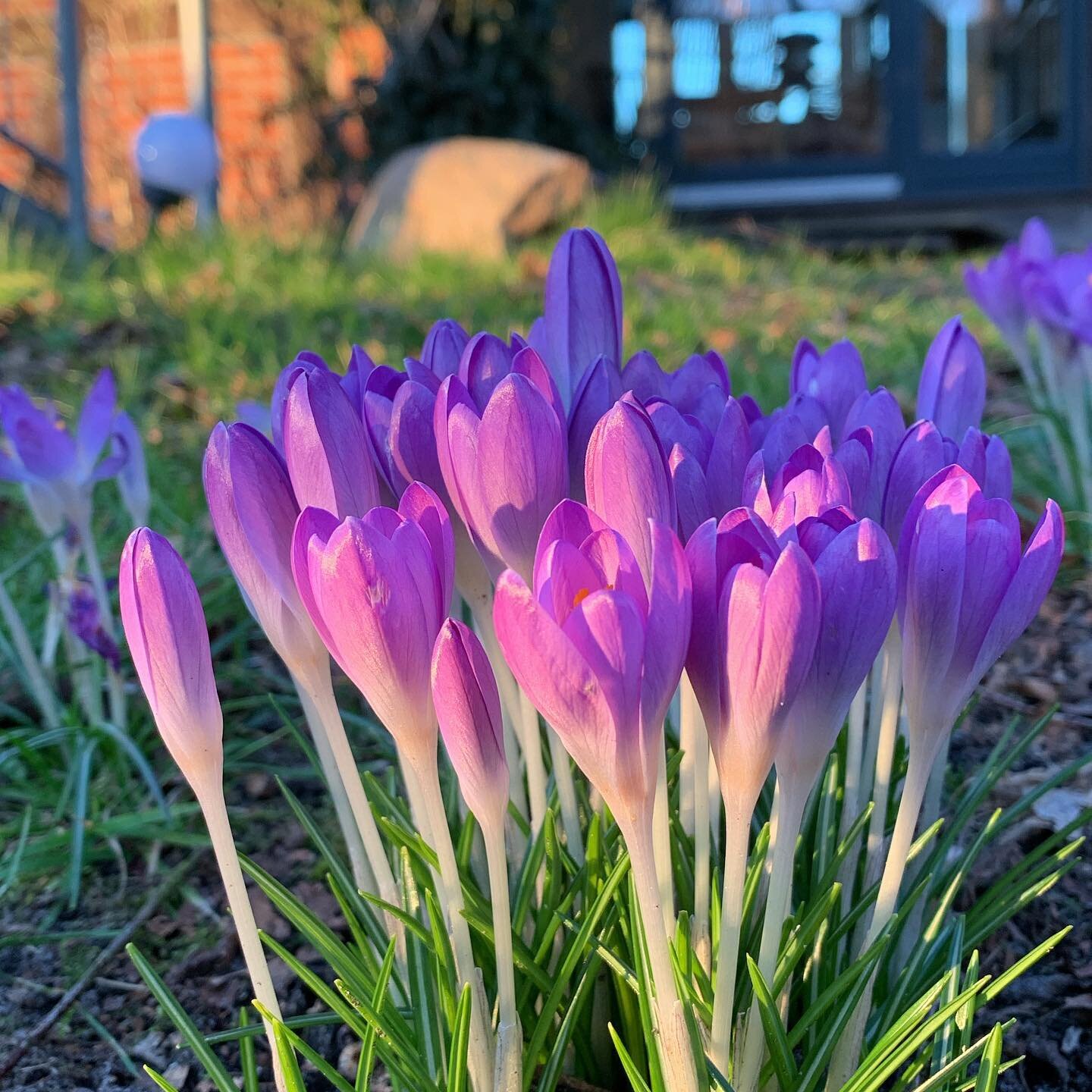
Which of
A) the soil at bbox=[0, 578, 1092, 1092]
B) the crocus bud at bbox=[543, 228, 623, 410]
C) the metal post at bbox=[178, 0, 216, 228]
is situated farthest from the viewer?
the metal post at bbox=[178, 0, 216, 228]

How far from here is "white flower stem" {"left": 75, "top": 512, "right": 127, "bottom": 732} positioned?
53.0 inches

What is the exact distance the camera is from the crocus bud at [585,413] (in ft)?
2.44

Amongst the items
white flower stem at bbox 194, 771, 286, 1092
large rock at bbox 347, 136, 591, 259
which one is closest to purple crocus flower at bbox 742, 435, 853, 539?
white flower stem at bbox 194, 771, 286, 1092

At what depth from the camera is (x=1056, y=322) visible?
158cm

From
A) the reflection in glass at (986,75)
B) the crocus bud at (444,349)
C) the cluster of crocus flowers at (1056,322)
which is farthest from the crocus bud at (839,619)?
the reflection in glass at (986,75)

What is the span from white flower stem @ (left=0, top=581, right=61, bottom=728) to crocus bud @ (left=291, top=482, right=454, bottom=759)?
34.9 inches

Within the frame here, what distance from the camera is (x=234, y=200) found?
28.4 feet

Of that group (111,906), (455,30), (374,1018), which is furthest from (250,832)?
(455,30)

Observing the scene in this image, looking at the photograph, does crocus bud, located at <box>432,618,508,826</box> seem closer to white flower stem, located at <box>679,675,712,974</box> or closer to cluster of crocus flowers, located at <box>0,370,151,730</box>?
white flower stem, located at <box>679,675,712,974</box>

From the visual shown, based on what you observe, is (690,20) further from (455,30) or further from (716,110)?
(455,30)

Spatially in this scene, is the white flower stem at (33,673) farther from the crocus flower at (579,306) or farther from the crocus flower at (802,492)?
the crocus flower at (802,492)

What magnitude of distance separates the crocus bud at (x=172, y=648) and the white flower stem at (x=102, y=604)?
746mm

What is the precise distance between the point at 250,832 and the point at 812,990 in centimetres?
88

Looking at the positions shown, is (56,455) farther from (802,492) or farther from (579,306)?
(802,492)
